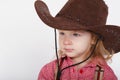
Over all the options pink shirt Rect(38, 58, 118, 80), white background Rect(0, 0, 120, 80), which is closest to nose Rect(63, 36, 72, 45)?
pink shirt Rect(38, 58, 118, 80)

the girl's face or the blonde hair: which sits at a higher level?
the girl's face

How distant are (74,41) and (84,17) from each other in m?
0.09

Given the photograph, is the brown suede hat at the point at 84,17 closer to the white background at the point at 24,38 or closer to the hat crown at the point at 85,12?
the hat crown at the point at 85,12

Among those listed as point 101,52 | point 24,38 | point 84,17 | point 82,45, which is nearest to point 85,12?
point 84,17

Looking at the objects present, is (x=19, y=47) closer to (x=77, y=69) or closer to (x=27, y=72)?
(x=27, y=72)

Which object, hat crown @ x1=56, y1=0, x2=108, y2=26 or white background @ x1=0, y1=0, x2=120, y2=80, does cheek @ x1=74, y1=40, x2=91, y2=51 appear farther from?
white background @ x1=0, y1=0, x2=120, y2=80

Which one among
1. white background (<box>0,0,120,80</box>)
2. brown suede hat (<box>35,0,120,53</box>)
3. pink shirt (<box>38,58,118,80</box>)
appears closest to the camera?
brown suede hat (<box>35,0,120,53</box>)

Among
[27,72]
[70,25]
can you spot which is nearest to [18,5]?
[27,72]

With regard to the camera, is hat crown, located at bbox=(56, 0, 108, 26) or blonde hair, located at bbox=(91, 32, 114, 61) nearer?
hat crown, located at bbox=(56, 0, 108, 26)

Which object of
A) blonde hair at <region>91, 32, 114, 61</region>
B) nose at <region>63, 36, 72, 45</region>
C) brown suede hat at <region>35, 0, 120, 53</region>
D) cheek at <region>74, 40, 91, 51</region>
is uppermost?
brown suede hat at <region>35, 0, 120, 53</region>

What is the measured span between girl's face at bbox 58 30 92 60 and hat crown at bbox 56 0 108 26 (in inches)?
2.2

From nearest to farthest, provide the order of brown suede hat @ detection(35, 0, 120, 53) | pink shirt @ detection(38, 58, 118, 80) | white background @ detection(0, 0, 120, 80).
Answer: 1. brown suede hat @ detection(35, 0, 120, 53)
2. pink shirt @ detection(38, 58, 118, 80)
3. white background @ detection(0, 0, 120, 80)

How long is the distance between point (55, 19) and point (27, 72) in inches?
17.2

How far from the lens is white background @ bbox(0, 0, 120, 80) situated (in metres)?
1.24
